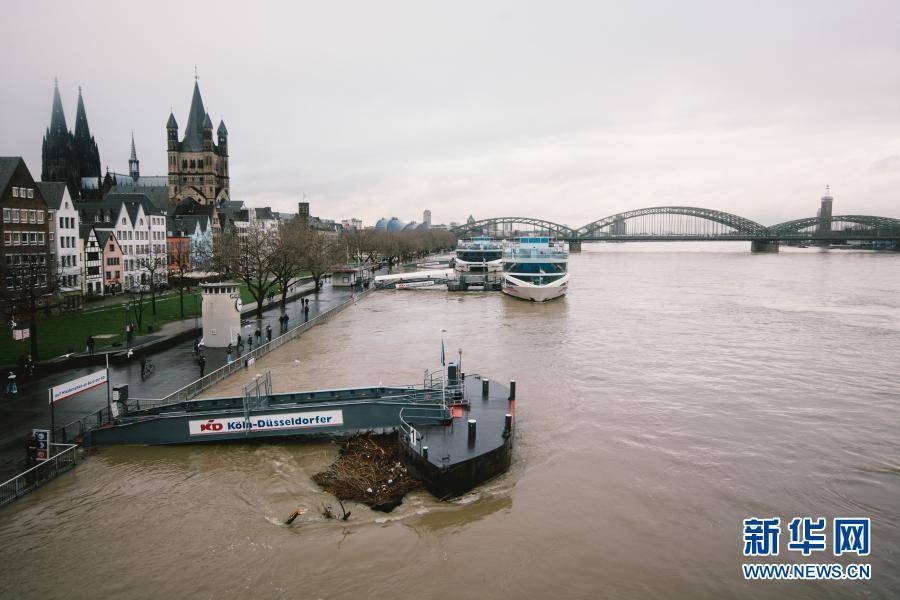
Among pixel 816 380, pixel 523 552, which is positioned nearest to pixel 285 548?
pixel 523 552

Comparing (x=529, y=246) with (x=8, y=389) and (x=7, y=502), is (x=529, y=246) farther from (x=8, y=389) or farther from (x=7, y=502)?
(x=7, y=502)

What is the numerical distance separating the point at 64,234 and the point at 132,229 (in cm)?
1372

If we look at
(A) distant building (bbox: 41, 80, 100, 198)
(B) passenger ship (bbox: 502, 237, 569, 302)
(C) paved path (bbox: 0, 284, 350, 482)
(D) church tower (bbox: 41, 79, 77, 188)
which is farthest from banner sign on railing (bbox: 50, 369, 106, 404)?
(D) church tower (bbox: 41, 79, 77, 188)

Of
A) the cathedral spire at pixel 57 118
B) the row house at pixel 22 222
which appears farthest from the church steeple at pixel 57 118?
the row house at pixel 22 222

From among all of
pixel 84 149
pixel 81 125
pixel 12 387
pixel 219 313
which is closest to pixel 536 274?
pixel 219 313

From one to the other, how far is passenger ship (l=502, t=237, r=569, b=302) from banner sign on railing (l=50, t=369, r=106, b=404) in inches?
1995

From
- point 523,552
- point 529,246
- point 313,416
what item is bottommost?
point 523,552

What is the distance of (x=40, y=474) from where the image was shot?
16.6 m

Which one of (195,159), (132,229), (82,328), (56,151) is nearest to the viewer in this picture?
(82,328)

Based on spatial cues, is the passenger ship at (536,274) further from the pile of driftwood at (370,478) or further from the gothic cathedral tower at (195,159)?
the gothic cathedral tower at (195,159)

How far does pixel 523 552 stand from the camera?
14320 mm

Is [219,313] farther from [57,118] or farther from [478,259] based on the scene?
[57,118]

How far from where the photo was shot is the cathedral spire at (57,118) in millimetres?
117562

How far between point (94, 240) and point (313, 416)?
46.0 m
